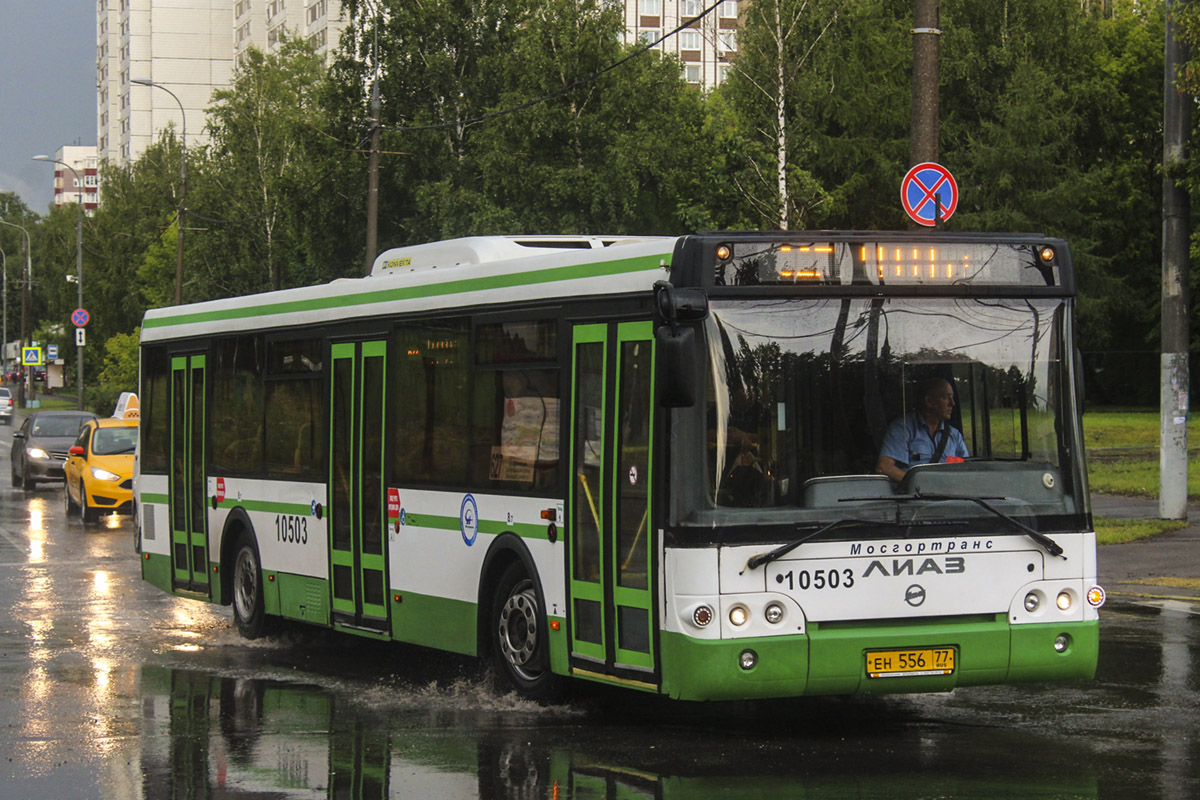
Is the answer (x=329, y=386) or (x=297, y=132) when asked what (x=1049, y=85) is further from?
(x=329, y=386)

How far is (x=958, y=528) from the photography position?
8875 mm

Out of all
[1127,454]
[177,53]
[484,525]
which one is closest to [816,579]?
[484,525]

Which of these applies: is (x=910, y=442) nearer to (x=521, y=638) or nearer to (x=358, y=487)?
(x=521, y=638)

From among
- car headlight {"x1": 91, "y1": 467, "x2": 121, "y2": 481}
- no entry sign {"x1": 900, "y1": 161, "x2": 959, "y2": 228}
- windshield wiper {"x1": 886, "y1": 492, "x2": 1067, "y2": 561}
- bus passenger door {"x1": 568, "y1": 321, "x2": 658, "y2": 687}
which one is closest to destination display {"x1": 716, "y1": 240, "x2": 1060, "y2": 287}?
bus passenger door {"x1": 568, "y1": 321, "x2": 658, "y2": 687}

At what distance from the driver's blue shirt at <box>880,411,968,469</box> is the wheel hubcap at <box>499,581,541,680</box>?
2.35 m

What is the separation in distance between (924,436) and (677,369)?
1419 mm

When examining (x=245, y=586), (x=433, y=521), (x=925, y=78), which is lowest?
(x=245, y=586)

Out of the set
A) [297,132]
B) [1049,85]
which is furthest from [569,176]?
[1049,85]

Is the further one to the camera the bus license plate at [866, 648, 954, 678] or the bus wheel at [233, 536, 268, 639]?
the bus wheel at [233, 536, 268, 639]

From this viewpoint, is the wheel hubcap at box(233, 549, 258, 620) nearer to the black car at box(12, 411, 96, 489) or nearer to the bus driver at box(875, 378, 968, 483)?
the bus driver at box(875, 378, 968, 483)

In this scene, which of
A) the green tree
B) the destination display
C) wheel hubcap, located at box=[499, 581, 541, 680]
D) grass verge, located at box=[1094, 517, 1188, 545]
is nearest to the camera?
the destination display

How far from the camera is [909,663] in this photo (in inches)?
347

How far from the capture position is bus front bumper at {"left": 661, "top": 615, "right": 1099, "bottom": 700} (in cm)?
858

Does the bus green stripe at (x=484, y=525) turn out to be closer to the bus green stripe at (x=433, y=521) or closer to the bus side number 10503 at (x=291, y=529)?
the bus green stripe at (x=433, y=521)
